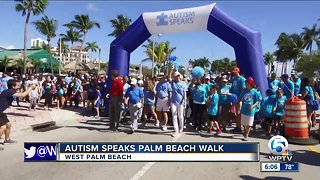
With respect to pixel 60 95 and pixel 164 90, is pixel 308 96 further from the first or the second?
pixel 60 95

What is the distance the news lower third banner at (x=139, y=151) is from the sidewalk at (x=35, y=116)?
4.69 metres

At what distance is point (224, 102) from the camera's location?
10125 mm

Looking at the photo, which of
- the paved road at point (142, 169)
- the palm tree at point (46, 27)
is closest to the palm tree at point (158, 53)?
the palm tree at point (46, 27)

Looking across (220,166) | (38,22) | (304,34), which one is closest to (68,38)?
(38,22)

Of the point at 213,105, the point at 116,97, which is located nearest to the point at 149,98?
the point at 116,97

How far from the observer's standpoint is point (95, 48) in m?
86.8

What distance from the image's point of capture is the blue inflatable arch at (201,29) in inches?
451

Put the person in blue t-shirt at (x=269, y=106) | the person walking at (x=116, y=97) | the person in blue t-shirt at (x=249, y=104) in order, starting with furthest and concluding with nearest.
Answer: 1. the person walking at (x=116, y=97)
2. the person in blue t-shirt at (x=269, y=106)
3. the person in blue t-shirt at (x=249, y=104)

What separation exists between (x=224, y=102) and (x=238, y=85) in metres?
0.69

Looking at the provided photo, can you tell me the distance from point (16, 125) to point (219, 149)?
720 cm

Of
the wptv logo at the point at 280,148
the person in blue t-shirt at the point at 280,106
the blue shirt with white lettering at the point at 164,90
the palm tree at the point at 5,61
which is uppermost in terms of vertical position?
the palm tree at the point at 5,61

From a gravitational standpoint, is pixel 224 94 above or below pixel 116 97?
above

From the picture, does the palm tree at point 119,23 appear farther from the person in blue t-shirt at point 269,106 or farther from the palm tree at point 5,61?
the person in blue t-shirt at point 269,106

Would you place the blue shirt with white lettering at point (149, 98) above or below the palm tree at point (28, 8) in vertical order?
below
